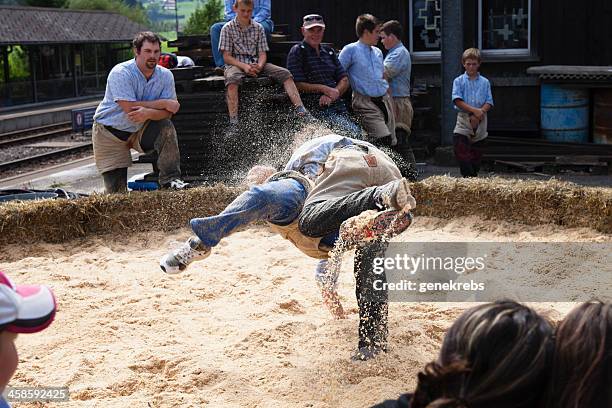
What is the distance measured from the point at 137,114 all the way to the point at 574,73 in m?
6.41

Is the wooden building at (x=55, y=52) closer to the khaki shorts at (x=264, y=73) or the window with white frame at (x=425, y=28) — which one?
the window with white frame at (x=425, y=28)

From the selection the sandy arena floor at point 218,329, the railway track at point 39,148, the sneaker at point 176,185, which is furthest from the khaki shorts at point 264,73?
the railway track at point 39,148

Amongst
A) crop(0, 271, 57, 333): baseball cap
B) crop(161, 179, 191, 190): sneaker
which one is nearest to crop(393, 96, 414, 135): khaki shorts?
crop(161, 179, 191, 190): sneaker

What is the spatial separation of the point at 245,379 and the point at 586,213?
369 cm

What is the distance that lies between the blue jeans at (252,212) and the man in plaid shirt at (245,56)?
4222mm

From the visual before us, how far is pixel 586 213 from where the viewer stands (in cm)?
725

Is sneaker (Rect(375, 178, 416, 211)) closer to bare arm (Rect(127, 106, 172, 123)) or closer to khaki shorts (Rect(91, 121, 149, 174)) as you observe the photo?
bare arm (Rect(127, 106, 172, 123))

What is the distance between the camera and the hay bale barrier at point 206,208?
739 centimetres

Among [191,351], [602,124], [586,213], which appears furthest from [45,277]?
[602,124]

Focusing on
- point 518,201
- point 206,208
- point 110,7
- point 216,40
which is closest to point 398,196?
point 518,201

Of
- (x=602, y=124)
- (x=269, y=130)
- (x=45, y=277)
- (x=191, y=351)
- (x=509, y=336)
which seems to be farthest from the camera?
(x=602, y=124)

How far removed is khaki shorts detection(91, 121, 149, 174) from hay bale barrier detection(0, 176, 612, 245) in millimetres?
447

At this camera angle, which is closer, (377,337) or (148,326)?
(377,337)

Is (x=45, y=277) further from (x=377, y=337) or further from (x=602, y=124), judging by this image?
(x=602, y=124)
